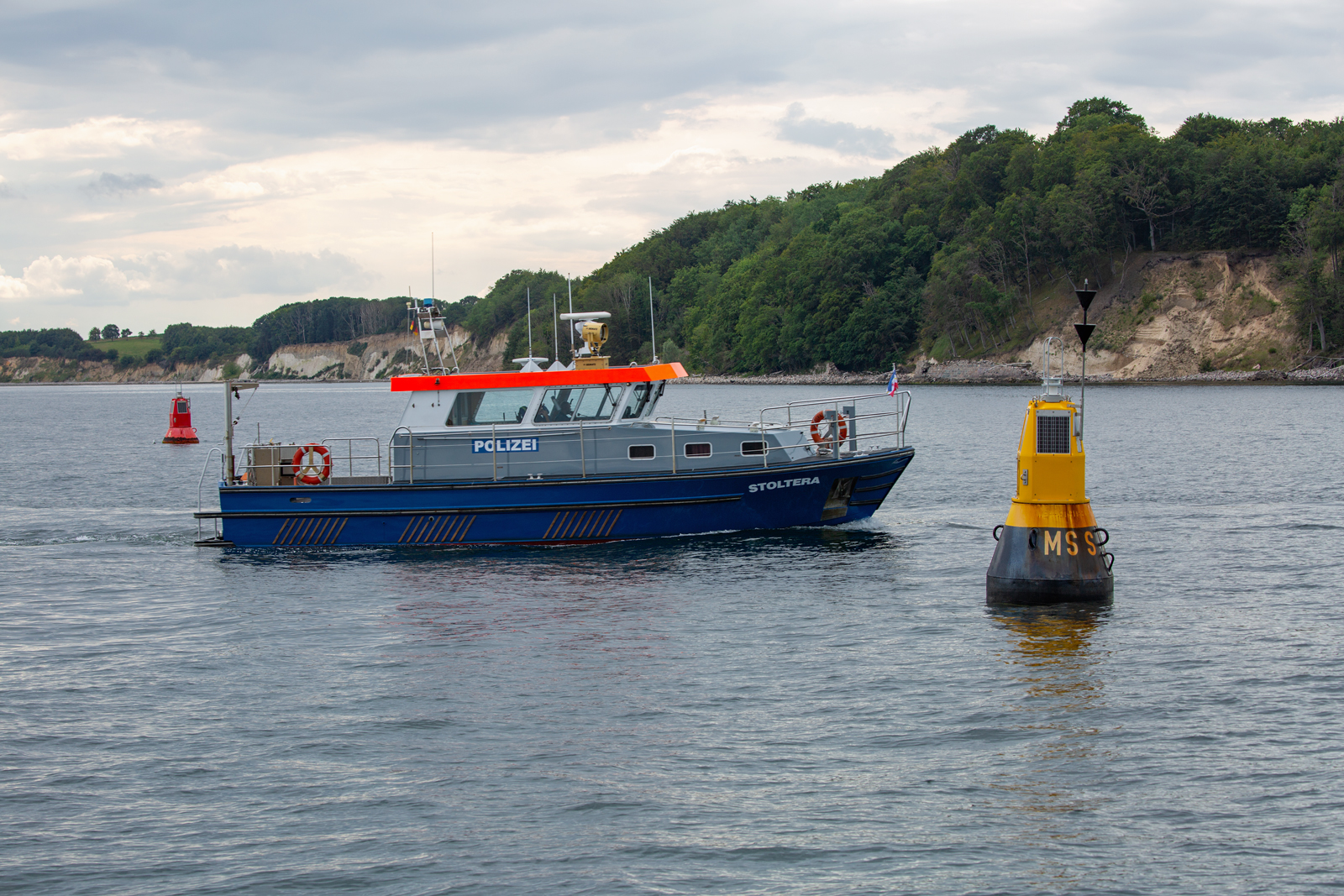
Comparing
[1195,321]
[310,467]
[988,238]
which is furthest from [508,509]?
[988,238]

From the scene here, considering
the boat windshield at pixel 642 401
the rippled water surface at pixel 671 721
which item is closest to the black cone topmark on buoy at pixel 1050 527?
the rippled water surface at pixel 671 721

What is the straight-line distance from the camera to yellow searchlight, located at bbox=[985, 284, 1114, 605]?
14156mm

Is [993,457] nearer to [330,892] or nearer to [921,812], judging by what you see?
[921,812]

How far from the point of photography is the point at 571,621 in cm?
1504

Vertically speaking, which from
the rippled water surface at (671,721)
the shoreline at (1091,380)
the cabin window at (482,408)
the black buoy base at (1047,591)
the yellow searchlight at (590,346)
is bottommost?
the rippled water surface at (671,721)

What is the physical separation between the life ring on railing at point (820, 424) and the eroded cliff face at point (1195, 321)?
7386 cm

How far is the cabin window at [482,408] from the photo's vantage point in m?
21.0

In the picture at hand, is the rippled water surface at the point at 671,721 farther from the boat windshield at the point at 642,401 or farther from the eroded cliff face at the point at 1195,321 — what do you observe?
the eroded cliff face at the point at 1195,321

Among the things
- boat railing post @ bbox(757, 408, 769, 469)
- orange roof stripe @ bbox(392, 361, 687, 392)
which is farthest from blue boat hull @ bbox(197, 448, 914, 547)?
orange roof stripe @ bbox(392, 361, 687, 392)

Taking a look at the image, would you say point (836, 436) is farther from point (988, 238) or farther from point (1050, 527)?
point (988, 238)

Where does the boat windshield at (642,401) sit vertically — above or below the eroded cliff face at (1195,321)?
below

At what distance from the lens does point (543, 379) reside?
20781mm

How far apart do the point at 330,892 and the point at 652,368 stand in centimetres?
1401

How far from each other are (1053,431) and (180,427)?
48.5 metres
